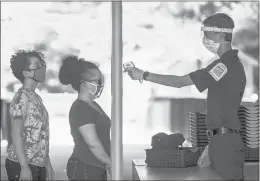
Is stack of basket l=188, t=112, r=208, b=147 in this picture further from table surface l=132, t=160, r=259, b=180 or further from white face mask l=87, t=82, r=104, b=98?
white face mask l=87, t=82, r=104, b=98

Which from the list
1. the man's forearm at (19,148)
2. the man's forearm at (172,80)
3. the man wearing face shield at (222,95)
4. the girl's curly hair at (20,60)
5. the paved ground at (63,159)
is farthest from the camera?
the girl's curly hair at (20,60)

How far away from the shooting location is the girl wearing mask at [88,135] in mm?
3873

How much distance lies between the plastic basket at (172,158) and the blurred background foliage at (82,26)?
38.7 inches

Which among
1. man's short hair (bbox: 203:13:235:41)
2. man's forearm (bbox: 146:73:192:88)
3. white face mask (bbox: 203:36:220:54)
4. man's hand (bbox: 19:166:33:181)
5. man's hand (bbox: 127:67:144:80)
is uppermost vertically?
man's short hair (bbox: 203:13:235:41)

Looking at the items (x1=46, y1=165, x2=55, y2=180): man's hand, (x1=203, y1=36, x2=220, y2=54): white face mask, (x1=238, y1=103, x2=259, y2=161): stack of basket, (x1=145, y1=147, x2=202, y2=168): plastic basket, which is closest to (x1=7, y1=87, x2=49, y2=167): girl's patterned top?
(x1=46, y1=165, x2=55, y2=180): man's hand

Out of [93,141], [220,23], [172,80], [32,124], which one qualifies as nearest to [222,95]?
[172,80]

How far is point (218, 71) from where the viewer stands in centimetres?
345

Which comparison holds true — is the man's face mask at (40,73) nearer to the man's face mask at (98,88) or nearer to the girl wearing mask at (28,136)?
the girl wearing mask at (28,136)

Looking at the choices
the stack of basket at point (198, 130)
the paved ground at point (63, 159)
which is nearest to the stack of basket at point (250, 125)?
the stack of basket at point (198, 130)

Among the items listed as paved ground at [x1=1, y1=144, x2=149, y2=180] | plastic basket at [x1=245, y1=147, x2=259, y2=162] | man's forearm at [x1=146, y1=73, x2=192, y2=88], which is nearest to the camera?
man's forearm at [x1=146, y1=73, x2=192, y2=88]

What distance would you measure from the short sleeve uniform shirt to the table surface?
29cm

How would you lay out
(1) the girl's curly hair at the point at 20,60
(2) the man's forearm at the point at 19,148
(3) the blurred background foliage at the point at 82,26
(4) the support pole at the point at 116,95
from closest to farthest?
(4) the support pole at the point at 116,95, (2) the man's forearm at the point at 19,148, (1) the girl's curly hair at the point at 20,60, (3) the blurred background foliage at the point at 82,26

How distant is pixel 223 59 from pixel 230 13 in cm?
94

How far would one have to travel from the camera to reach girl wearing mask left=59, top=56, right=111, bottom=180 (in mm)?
3873
